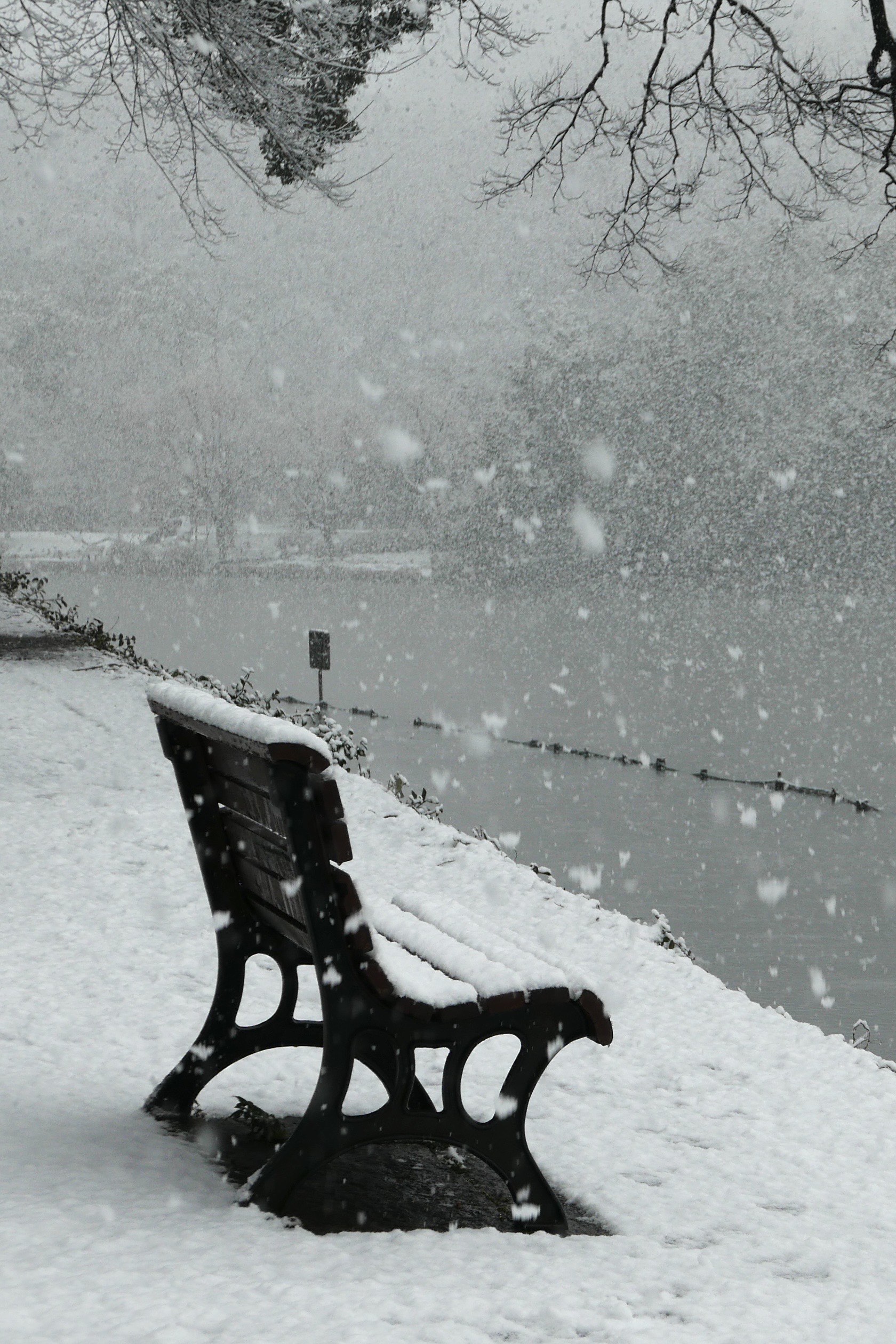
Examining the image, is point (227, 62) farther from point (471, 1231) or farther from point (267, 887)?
point (471, 1231)

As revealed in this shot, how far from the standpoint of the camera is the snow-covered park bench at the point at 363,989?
2693 mm

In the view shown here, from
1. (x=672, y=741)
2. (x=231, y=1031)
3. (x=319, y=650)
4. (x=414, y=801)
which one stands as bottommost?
(x=231, y=1031)

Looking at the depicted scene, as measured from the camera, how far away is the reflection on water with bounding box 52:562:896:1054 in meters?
10.8

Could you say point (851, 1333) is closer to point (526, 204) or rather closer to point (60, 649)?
point (60, 649)

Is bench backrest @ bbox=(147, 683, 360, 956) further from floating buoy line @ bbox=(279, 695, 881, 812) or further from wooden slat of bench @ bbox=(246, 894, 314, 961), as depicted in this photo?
floating buoy line @ bbox=(279, 695, 881, 812)

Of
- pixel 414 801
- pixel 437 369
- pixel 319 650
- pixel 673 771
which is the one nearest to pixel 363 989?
pixel 414 801

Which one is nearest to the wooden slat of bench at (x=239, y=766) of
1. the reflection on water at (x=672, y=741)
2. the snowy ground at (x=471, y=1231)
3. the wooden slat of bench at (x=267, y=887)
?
the wooden slat of bench at (x=267, y=887)

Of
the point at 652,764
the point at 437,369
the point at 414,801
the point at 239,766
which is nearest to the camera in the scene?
the point at 239,766

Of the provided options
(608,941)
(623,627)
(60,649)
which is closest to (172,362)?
(623,627)

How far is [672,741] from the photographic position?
18484mm

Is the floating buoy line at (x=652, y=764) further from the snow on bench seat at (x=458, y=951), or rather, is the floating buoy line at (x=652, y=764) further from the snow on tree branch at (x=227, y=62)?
the snow on bench seat at (x=458, y=951)

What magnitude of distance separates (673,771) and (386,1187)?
44.2ft

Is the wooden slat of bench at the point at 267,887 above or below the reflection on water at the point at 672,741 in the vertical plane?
below

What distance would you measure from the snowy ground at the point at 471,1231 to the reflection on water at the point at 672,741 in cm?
444
